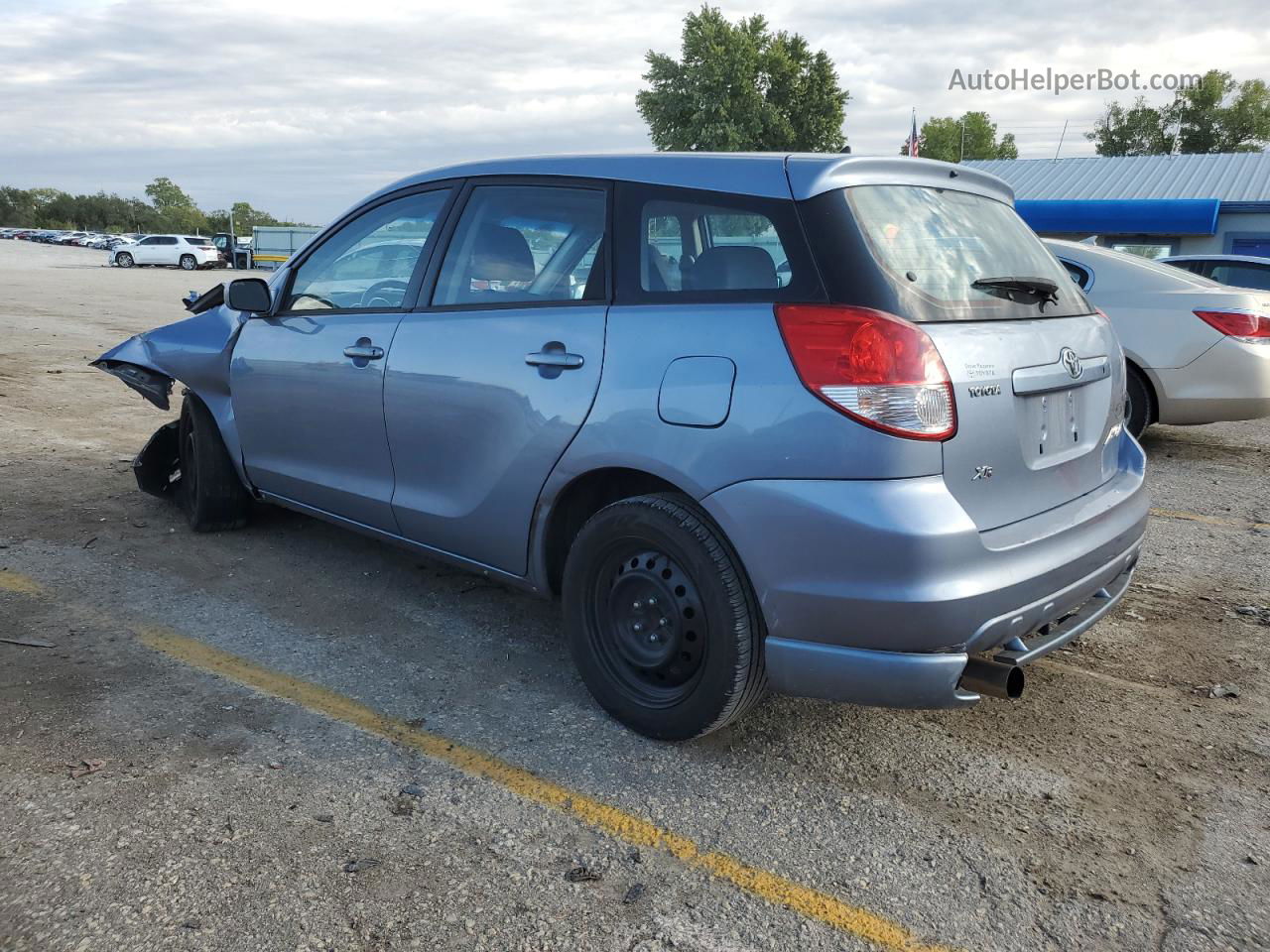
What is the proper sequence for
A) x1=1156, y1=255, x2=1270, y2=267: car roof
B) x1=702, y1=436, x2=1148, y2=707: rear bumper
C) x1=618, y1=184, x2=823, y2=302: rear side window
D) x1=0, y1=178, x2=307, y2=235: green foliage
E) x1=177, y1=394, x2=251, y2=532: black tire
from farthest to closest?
x1=0, y1=178, x2=307, y2=235: green foliage, x1=1156, y1=255, x2=1270, y2=267: car roof, x1=177, y1=394, x2=251, y2=532: black tire, x1=618, y1=184, x2=823, y2=302: rear side window, x1=702, y1=436, x2=1148, y2=707: rear bumper

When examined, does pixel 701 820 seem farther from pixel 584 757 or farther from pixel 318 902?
pixel 318 902

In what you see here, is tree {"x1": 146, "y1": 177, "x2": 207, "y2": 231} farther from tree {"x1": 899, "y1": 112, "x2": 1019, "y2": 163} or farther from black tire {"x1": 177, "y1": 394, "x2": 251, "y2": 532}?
black tire {"x1": 177, "y1": 394, "x2": 251, "y2": 532}

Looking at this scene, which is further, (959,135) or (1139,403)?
(959,135)

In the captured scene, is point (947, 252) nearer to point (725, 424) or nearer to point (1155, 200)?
point (725, 424)

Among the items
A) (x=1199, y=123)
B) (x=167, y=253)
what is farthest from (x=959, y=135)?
(x=167, y=253)

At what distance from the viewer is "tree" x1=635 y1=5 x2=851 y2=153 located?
65.9m

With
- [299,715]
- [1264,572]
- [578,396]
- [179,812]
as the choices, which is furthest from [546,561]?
[1264,572]

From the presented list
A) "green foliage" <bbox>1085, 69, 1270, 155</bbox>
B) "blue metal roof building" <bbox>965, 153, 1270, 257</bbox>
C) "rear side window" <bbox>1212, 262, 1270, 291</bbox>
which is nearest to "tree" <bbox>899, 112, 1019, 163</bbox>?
"green foliage" <bbox>1085, 69, 1270, 155</bbox>

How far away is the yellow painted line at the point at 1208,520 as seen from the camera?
5.88m

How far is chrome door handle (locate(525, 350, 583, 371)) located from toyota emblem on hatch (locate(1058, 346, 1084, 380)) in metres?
1.42

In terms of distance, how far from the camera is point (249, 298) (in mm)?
4527

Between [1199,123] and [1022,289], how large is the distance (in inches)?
3281

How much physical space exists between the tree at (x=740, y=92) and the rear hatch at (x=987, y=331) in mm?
63948

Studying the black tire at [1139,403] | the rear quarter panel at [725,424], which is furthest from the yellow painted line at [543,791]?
the black tire at [1139,403]
